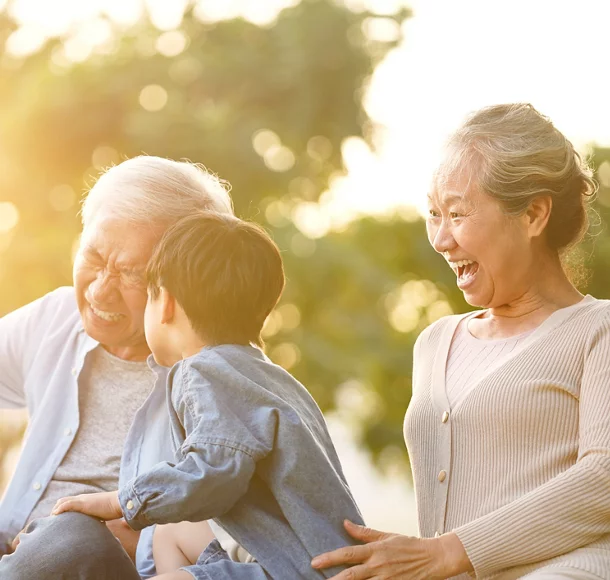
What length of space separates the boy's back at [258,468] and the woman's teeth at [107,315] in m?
0.59

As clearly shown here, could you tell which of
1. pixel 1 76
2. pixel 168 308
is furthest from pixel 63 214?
pixel 168 308

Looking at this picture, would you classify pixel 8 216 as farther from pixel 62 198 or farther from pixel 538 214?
pixel 538 214

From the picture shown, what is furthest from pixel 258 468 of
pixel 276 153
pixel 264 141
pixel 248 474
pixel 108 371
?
pixel 276 153

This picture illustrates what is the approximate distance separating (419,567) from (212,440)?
0.54 metres

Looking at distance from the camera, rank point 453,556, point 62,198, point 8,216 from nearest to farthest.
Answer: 1. point 453,556
2. point 8,216
3. point 62,198

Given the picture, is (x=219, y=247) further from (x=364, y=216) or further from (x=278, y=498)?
(x=364, y=216)

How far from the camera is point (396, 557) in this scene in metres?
2.09

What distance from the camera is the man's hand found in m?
2.49

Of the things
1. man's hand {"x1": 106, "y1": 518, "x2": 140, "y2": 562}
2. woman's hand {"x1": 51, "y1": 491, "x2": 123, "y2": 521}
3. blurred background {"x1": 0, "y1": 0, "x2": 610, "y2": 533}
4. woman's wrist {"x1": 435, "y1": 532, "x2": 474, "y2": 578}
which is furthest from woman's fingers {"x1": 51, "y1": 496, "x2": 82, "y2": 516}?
blurred background {"x1": 0, "y1": 0, "x2": 610, "y2": 533}

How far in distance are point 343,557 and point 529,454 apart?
536 mm

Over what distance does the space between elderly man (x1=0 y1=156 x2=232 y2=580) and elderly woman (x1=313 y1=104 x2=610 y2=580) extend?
659 millimetres

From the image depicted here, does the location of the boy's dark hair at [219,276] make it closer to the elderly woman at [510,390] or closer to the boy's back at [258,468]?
the boy's back at [258,468]

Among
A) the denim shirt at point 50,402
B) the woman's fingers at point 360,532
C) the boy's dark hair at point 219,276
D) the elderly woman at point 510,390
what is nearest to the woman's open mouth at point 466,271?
Result: the elderly woman at point 510,390

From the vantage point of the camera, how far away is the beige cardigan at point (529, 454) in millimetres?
2111
